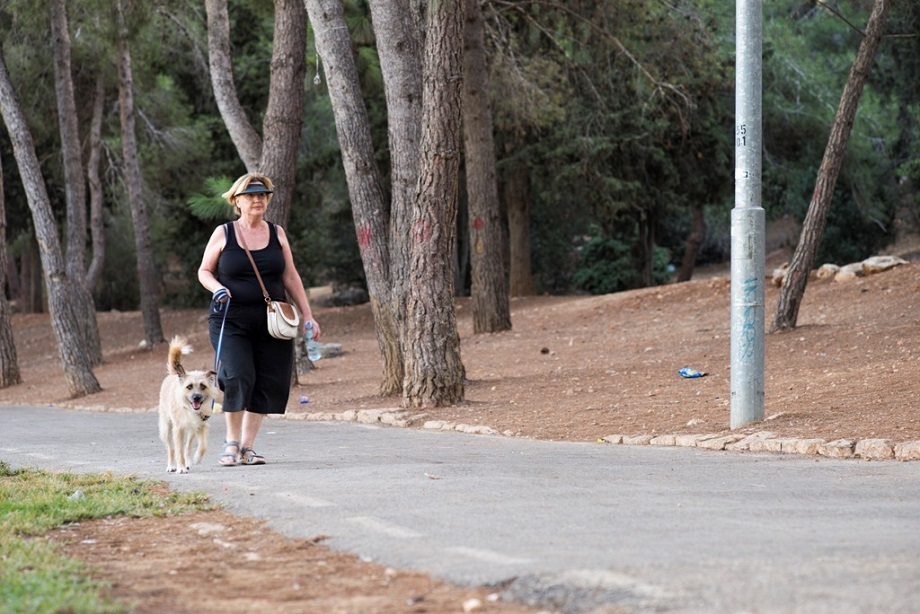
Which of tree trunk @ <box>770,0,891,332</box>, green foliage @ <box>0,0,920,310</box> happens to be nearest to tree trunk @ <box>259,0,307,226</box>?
green foliage @ <box>0,0,920,310</box>

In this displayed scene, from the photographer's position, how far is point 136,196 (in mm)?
31531

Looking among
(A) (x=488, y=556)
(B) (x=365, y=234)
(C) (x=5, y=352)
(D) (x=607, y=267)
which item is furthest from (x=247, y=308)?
(D) (x=607, y=267)

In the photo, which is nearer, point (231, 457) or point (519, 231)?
point (231, 457)

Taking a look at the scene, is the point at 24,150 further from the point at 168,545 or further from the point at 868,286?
the point at 168,545

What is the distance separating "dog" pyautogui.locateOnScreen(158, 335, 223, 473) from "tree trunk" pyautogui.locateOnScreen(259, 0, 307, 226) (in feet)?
32.0

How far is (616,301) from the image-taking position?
27766 millimetres

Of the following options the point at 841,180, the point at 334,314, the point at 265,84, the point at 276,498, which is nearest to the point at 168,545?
the point at 276,498

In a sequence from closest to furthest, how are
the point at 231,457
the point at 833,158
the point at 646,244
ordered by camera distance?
the point at 231,457 → the point at 833,158 → the point at 646,244

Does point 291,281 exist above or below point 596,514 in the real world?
above

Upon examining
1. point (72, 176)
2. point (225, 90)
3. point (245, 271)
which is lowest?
point (245, 271)

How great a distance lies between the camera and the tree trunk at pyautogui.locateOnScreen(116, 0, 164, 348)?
30.7 m

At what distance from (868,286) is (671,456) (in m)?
14.5

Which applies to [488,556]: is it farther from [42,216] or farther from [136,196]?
[136,196]

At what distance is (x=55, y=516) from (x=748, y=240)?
647 centimetres
